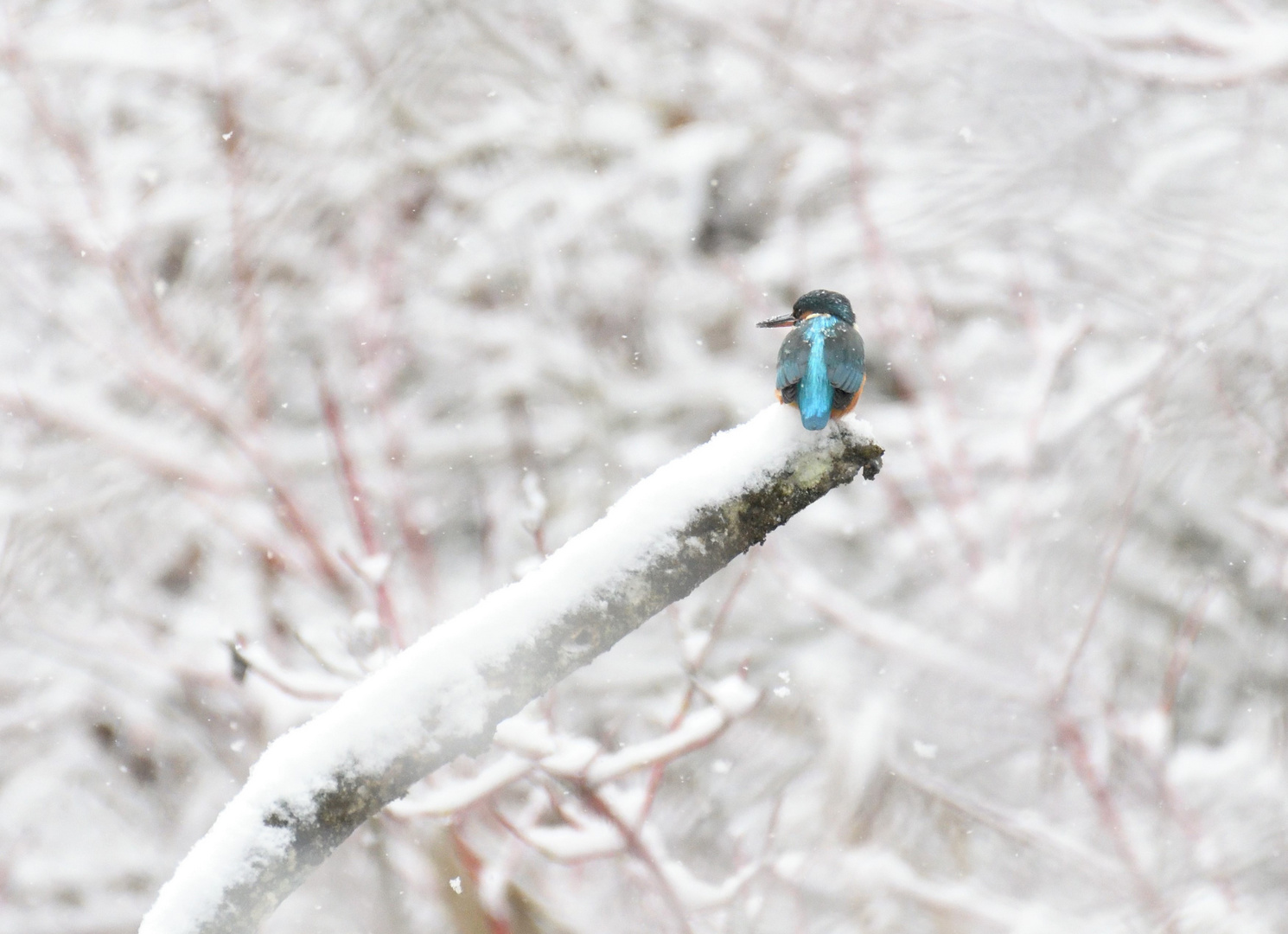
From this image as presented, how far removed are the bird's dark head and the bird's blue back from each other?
0.16 meters

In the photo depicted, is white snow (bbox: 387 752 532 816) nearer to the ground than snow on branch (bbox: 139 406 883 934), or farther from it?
nearer to the ground

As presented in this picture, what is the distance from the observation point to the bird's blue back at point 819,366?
1.15m

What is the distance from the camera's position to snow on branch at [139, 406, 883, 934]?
1.04m

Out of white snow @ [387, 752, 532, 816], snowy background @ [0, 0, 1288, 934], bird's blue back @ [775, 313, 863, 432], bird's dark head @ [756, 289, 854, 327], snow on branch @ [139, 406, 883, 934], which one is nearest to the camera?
snow on branch @ [139, 406, 883, 934]


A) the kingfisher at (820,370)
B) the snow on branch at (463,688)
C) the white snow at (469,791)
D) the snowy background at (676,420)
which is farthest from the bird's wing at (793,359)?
the snowy background at (676,420)

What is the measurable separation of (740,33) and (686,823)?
18.3 ft

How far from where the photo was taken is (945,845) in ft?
15.8

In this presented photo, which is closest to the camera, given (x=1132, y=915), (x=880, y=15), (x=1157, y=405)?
(x=1132, y=915)

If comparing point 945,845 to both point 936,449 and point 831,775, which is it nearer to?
point 831,775

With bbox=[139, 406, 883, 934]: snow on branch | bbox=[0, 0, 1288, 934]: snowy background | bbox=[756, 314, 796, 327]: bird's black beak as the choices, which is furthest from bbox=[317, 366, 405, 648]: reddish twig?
bbox=[139, 406, 883, 934]: snow on branch

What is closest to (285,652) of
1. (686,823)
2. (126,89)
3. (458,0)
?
(686,823)

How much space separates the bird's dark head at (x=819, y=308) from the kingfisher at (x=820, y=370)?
9 cm

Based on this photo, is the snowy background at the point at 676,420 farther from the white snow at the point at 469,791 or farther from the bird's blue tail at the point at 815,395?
the bird's blue tail at the point at 815,395

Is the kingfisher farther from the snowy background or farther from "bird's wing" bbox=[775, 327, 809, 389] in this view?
the snowy background
